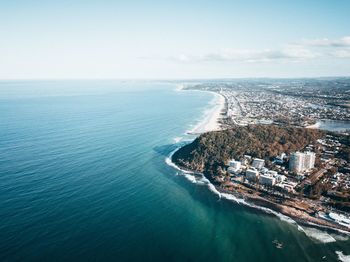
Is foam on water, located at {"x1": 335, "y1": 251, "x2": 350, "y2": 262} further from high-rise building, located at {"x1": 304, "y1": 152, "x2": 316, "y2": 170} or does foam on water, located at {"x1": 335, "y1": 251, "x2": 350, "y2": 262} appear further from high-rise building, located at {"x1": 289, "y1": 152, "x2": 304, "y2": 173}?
high-rise building, located at {"x1": 304, "y1": 152, "x2": 316, "y2": 170}

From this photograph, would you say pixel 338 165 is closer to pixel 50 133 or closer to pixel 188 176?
pixel 188 176

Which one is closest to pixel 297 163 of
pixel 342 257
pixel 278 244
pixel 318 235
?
pixel 318 235

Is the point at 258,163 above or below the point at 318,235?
above

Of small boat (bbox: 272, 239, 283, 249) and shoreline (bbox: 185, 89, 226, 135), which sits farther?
shoreline (bbox: 185, 89, 226, 135)

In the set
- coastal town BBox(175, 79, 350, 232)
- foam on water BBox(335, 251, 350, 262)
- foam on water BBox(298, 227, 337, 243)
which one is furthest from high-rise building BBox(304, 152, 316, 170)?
foam on water BBox(335, 251, 350, 262)

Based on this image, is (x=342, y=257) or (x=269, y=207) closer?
(x=342, y=257)

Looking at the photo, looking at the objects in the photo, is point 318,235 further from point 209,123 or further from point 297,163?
point 209,123

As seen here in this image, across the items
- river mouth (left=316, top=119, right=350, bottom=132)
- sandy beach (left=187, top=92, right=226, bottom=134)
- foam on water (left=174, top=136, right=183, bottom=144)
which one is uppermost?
foam on water (left=174, top=136, right=183, bottom=144)

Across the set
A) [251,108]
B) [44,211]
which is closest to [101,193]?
[44,211]

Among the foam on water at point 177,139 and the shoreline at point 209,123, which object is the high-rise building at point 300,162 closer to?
the foam on water at point 177,139

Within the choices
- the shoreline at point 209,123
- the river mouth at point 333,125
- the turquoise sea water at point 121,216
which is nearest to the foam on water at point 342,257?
the turquoise sea water at point 121,216
